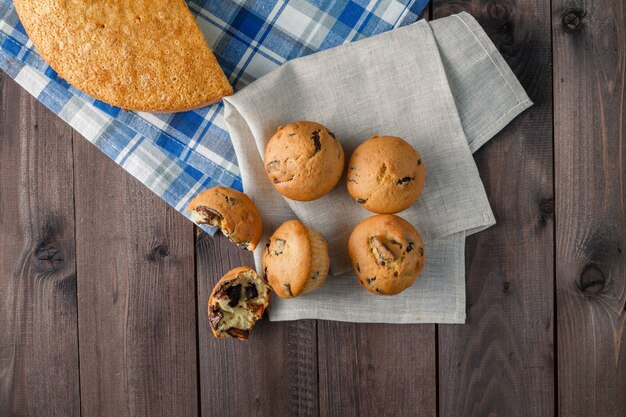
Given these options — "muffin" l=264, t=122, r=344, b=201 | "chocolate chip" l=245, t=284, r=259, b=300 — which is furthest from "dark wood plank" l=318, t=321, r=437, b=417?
"muffin" l=264, t=122, r=344, b=201

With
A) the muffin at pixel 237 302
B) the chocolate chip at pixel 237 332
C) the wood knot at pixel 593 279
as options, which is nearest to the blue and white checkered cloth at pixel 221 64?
the muffin at pixel 237 302

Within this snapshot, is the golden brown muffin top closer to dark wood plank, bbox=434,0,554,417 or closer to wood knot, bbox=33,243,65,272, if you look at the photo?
dark wood plank, bbox=434,0,554,417

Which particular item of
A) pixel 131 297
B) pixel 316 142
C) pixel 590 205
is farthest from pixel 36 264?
pixel 590 205

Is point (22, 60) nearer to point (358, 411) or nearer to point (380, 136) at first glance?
point (380, 136)

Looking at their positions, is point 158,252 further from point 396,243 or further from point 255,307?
point 396,243

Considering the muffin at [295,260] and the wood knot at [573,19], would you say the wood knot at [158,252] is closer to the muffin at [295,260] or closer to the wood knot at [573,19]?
the muffin at [295,260]

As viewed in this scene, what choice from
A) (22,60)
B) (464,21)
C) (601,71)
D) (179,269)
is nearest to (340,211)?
(179,269)

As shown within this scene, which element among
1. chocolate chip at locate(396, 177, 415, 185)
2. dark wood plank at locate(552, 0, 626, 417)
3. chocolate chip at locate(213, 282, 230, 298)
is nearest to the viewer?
chocolate chip at locate(396, 177, 415, 185)
